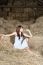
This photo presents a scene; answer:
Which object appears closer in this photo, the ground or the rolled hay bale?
the ground

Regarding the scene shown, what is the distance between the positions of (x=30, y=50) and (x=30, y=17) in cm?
213

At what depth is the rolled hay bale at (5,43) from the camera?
14.9 ft

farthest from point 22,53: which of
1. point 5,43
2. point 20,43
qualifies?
point 5,43

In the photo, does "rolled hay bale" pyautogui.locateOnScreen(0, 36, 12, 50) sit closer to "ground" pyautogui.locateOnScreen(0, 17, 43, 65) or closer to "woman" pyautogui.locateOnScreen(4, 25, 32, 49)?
"ground" pyautogui.locateOnScreen(0, 17, 43, 65)

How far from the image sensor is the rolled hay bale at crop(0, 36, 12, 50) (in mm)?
4547

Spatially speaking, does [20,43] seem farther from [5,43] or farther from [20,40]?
[5,43]

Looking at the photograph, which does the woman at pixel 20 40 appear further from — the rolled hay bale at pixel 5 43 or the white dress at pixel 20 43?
the rolled hay bale at pixel 5 43

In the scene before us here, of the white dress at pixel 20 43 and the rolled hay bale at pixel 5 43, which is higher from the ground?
the white dress at pixel 20 43

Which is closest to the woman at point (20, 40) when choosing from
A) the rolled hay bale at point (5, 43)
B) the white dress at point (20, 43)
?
the white dress at point (20, 43)

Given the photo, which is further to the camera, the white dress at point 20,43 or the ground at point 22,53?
the white dress at point 20,43

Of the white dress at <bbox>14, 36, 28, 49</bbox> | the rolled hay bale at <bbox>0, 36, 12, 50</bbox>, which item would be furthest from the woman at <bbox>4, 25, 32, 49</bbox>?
the rolled hay bale at <bbox>0, 36, 12, 50</bbox>

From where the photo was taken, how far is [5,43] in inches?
185

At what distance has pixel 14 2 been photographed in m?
6.82

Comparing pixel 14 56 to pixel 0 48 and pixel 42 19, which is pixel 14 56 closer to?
pixel 0 48
